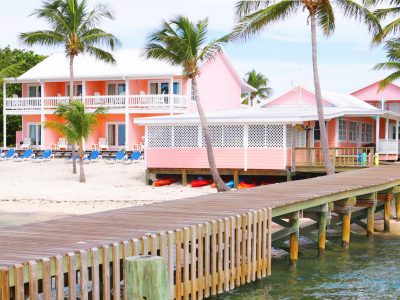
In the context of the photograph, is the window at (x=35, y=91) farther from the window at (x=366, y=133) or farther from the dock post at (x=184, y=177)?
the window at (x=366, y=133)

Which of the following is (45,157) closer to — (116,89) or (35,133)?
(35,133)

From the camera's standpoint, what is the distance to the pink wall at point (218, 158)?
2942 cm

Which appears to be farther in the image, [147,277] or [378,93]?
[378,93]

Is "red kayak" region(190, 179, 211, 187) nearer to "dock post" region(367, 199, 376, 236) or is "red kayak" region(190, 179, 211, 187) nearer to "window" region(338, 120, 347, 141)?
"window" region(338, 120, 347, 141)

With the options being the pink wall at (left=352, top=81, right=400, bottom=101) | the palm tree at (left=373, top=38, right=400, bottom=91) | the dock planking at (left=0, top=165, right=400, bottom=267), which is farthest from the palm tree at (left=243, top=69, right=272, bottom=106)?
the dock planking at (left=0, top=165, right=400, bottom=267)

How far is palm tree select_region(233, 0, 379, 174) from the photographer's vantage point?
27.5 metres

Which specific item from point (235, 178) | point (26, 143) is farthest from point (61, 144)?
point (235, 178)

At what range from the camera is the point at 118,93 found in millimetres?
46781

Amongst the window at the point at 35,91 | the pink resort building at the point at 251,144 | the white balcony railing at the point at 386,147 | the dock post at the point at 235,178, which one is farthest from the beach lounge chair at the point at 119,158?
the white balcony railing at the point at 386,147

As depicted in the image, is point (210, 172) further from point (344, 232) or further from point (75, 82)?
point (75, 82)

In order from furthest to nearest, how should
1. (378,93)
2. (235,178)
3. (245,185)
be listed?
(378,93) < (235,178) < (245,185)

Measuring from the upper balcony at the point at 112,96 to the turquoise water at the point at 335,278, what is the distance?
1016 inches

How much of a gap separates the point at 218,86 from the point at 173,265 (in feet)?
125

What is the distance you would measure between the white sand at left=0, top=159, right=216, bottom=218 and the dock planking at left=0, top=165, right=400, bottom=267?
956 centimetres
